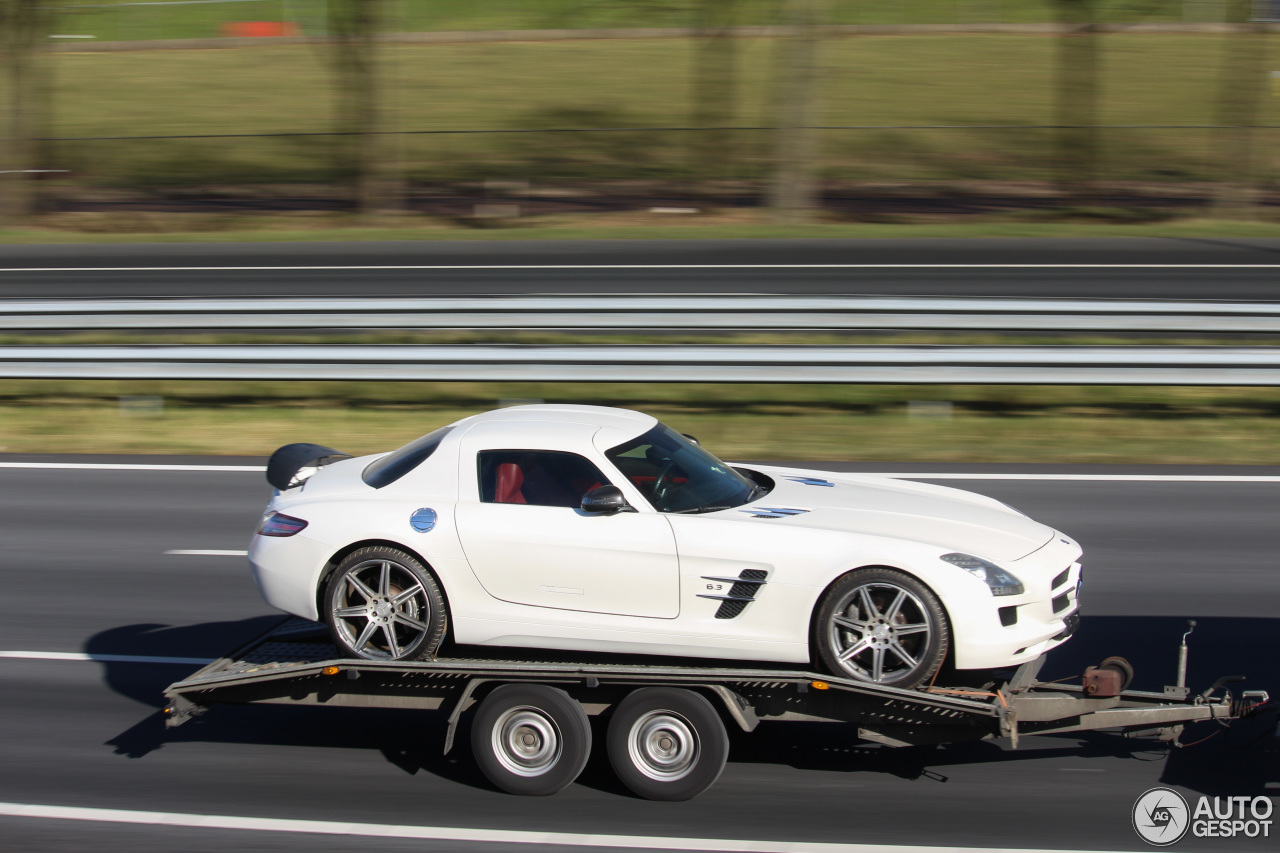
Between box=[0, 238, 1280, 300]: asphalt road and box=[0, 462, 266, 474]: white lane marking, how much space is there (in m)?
5.19

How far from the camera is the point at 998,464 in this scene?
1148 cm

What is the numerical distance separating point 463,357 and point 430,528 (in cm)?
707

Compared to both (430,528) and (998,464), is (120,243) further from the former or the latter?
(430,528)

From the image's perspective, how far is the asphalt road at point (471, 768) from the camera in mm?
5449

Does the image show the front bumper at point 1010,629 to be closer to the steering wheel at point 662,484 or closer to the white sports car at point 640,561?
the white sports car at point 640,561

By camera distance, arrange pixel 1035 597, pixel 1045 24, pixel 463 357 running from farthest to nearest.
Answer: pixel 1045 24
pixel 463 357
pixel 1035 597

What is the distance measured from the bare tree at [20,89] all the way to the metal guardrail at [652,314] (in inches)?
446

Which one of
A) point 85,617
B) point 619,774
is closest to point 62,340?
point 85,617

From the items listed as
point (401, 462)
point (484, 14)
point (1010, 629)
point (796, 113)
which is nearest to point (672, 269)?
point (796, 113)

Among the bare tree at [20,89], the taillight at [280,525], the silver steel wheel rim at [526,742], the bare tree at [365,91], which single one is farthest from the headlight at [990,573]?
the bare tree at [20,89]

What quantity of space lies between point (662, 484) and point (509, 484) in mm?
743

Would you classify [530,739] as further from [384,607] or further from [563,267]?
[563,267]

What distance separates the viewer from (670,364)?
12.6 meters

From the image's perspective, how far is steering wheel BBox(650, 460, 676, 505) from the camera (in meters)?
5.91
